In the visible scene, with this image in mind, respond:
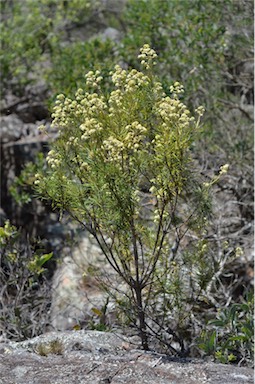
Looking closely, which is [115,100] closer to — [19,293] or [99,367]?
[99,367]

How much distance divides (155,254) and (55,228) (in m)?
4.34

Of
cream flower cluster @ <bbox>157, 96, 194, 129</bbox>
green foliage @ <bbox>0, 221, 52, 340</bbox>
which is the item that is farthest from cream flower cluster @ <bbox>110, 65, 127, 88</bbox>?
green foliage @ <bbox>0, 221, 52, 340</bbox>

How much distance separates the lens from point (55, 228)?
839 cm

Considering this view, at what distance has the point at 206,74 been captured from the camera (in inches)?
297

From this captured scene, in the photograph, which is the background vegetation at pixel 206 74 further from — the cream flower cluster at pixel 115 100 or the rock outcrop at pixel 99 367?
the cream flower cluster at pixel 115 100

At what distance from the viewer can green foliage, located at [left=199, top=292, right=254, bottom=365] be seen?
4.50 meters

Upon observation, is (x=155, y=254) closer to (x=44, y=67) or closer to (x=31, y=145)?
(x=31, y=145)

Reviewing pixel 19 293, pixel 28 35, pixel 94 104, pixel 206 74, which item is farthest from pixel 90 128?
pixel 28 35

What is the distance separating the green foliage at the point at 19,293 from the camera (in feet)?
17.6

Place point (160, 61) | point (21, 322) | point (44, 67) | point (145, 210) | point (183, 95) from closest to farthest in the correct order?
point (21, 322), point (145, 210), point (183, 95), point (160, 61), point (44, 67)

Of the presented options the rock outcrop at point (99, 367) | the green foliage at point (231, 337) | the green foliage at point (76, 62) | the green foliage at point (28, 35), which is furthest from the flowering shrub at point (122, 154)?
the green foliage at point (28, 35)

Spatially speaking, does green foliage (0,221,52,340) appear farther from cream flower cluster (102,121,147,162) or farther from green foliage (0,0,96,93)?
green foliage (0,0,96,93)

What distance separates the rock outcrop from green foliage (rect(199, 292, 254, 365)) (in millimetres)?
637

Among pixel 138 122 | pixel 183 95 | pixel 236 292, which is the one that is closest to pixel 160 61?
pixel 183 95
